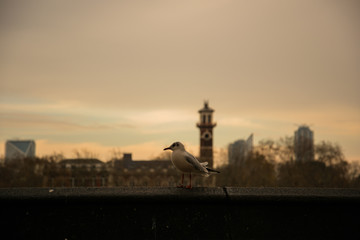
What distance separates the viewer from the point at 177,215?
18.5 ft

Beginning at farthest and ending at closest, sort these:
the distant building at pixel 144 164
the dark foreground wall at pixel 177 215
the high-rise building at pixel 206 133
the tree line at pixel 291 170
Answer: the high-rise building at pixel 206 133 < the distant building at pixel 144 164 < the tree line at pixel 291 170 < the dark foreground wall at pixel 177 215

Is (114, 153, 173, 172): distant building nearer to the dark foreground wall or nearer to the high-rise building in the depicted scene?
the high-rise building

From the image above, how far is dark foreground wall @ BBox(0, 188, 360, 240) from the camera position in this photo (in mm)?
5609

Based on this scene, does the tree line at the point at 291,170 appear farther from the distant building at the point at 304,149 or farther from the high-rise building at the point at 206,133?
the high-rise building at the point at 206,133

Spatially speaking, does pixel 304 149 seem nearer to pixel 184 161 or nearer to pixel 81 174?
pixel 81 174

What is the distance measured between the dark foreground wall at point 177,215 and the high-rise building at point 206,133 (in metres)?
91.9

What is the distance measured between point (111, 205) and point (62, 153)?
75.7 meters

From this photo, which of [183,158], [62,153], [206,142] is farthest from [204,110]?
[183,158]

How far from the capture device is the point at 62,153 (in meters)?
78.9

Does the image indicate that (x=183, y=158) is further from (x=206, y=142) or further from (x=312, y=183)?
(x=206, y=142)

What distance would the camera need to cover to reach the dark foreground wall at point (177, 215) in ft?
18.4

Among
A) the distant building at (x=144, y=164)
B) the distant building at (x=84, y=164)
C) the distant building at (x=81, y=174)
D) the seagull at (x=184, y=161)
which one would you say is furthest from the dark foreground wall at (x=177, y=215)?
the distant building at (x=144, y=164)

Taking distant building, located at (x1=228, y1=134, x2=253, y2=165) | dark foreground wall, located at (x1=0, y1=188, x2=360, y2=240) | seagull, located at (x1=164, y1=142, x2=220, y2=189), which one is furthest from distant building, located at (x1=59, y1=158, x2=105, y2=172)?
dark foreground wall, located at (x1=0, y1=188, x2=360, y2=240)

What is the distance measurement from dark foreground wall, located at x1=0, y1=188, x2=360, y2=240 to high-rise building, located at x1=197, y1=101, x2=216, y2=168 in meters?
91.9
